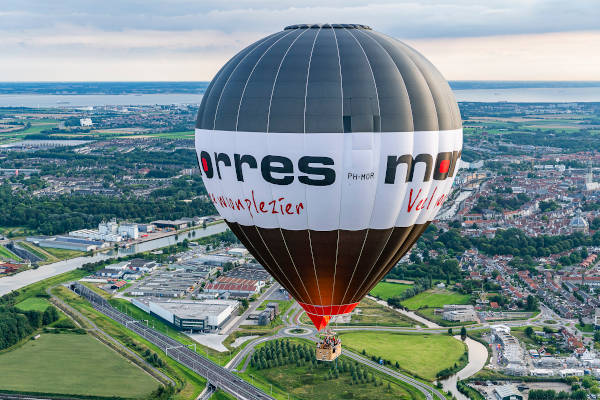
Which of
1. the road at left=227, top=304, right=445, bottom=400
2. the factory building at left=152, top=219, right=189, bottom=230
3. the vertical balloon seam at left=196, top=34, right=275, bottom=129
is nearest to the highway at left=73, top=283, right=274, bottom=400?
the road at left=227, top=304, right=445, bottom=400

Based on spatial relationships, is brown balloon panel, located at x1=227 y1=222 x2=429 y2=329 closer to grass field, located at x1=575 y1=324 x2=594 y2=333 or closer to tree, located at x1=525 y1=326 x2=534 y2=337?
tree, located at x1=525 y1=326 x2=534 y2=337

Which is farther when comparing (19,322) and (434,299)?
(434,299)

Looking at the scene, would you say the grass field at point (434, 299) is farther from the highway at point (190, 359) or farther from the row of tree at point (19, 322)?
the row of tree at point (19, 322)

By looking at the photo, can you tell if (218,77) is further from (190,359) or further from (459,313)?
(459,313)

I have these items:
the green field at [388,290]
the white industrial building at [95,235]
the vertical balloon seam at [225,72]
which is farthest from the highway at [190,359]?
the white industrial building at [95,235]

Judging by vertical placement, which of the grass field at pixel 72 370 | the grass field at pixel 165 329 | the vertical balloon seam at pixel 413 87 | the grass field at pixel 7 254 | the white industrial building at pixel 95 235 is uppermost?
the vertical balloon seam at pixel 413 87

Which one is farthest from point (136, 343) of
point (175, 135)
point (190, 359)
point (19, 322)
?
point (175, 135)

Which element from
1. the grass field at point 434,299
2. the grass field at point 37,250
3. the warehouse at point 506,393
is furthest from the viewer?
the grass field at point 37,250
